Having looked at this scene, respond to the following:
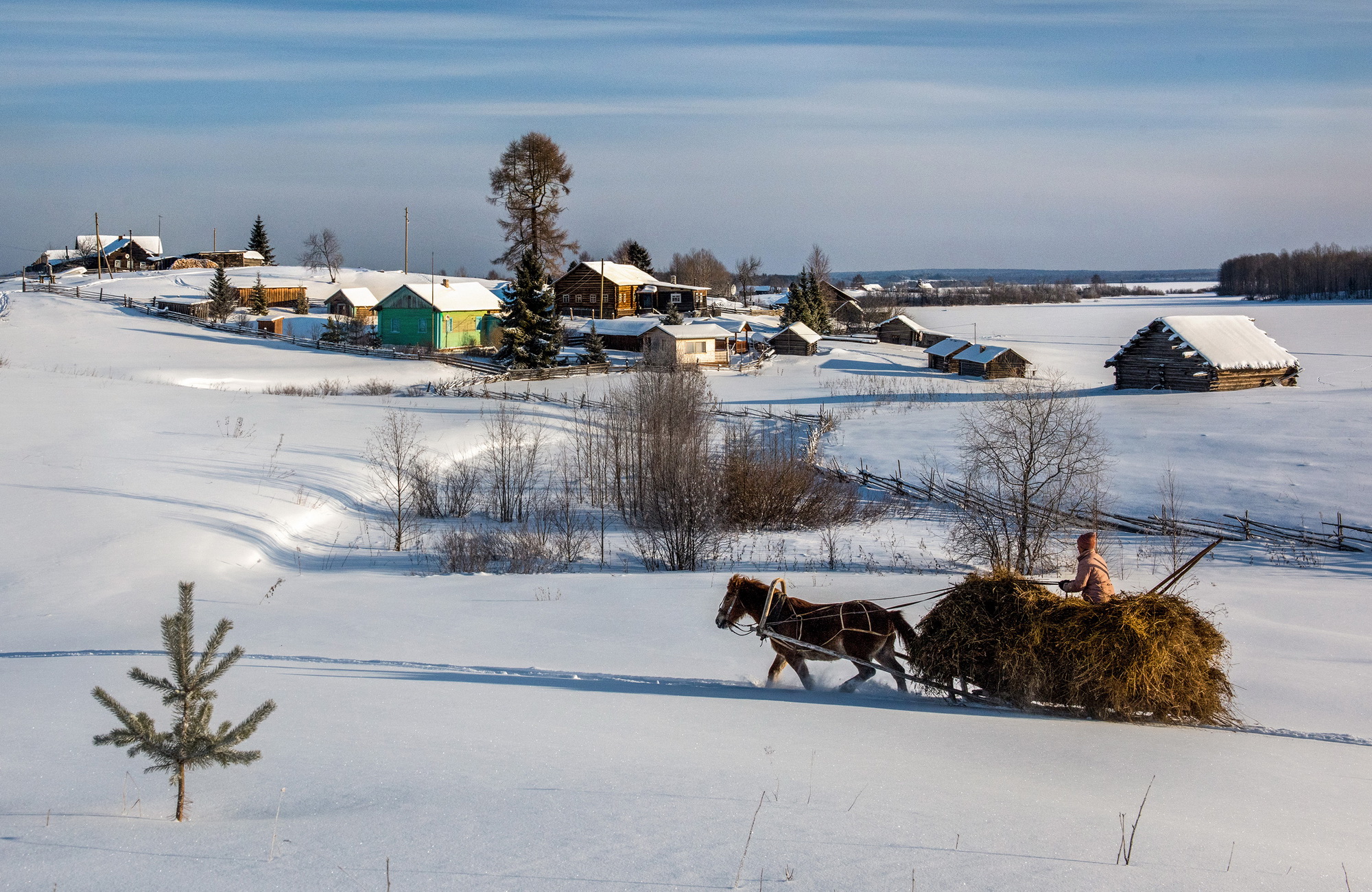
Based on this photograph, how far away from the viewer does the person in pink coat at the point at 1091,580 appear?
8805mm

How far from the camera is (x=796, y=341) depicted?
259 ft

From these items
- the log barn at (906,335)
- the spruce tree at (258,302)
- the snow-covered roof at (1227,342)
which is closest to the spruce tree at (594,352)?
the spruce tree at (258,302)

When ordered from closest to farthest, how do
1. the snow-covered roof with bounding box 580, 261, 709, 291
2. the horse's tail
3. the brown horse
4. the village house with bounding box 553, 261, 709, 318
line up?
the horse's tail → the brown horse → the village house with bounding box 553, 261, 709, 318 → the snow-covered roof with bounding box 580, 261, 709, 291

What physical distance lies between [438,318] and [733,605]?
5880cm

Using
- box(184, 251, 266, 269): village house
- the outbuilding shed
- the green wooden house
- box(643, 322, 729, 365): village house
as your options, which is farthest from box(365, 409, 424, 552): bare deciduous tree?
box(184, 251, 266, 269): village house

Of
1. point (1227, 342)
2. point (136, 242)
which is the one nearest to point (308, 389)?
point (1227, 342)

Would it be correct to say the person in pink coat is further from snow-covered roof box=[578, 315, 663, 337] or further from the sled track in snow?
snow-covered roof box=[578, 315, 663, 337]

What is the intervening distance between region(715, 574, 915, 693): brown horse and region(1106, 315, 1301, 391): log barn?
46138 millimetres

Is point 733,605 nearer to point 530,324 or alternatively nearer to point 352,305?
point 530,324

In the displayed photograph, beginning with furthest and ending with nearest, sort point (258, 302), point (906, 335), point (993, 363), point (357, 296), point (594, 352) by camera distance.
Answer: point (906, 335) < point (357, 296) < point (258, 302) < point (993, 363) < point (594, 352)

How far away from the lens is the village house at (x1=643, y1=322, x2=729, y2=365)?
65.4m

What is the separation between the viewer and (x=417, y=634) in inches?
494

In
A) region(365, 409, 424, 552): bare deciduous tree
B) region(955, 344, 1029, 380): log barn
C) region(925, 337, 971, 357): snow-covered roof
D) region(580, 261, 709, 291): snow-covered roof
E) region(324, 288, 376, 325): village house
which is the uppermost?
region(580, 261, 709, 291): snow-covered roof

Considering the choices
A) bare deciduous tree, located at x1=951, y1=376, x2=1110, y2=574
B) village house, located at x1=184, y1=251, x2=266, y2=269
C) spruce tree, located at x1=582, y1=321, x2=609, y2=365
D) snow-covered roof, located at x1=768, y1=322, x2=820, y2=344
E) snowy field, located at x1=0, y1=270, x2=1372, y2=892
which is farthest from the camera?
village house, located at x1=184, y1=251, x2=266, y2=269
